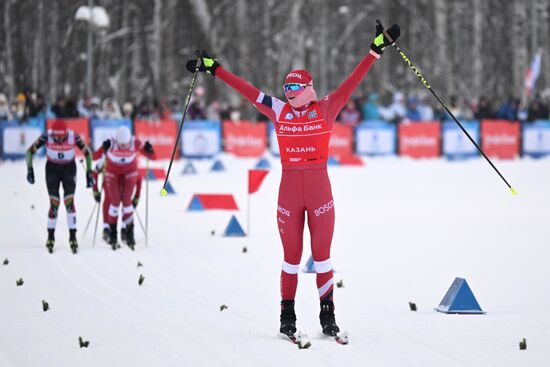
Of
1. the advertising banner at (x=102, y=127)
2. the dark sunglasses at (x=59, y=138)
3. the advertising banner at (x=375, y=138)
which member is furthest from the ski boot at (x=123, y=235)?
the advertising banner at (x=375, y=138)

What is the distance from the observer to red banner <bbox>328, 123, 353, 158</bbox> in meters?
33.7

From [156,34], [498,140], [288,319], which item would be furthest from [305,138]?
[156,34]

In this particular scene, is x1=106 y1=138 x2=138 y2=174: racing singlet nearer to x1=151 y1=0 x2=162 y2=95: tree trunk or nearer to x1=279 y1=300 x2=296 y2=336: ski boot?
x1=279 y1=300 x2=296 y2=336: ski boot

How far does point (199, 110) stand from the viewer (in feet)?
111

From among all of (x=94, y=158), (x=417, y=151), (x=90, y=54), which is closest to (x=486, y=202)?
(x=94, y=158)

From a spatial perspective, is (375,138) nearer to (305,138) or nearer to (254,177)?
(254,177)

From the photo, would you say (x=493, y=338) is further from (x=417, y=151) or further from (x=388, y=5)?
(x=388, y=5)

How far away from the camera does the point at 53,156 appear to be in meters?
15.3

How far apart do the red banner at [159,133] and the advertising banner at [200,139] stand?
578mm

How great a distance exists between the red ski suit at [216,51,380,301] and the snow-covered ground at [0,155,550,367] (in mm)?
557

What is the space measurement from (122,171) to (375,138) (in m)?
19.3

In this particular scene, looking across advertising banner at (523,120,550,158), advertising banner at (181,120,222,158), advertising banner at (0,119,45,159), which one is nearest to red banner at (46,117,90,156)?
advertising banner at (0,119,45,159)

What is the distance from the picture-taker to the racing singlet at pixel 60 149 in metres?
15.2

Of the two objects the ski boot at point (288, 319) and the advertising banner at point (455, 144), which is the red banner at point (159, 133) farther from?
the ski boot at point (288, 319)
